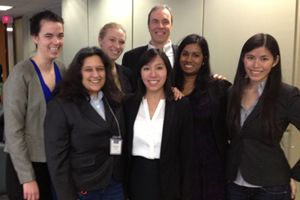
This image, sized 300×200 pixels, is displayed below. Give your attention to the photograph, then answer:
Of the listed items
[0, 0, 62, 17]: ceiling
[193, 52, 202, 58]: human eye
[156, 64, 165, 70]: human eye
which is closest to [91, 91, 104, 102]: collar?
[156, 64, 165, 70]: human eye

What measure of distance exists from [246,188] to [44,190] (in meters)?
1.16

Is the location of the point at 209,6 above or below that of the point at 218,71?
above

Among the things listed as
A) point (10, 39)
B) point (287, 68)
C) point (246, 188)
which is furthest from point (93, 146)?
point (10, 39)

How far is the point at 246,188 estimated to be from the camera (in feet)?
6.11

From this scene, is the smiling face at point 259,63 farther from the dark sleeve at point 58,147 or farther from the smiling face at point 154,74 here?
the dark sleeve at point 58,147

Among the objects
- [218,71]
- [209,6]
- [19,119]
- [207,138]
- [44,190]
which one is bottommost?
[44,190]

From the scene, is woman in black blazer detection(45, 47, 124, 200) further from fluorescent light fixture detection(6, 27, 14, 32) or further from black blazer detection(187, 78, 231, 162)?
fluorescent light fixture detection(6, 27, 14, 32)

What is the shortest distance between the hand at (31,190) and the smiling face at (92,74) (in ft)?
1.99

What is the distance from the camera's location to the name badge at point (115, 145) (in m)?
1.80

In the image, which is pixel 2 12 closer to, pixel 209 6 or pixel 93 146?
pixel 209 6

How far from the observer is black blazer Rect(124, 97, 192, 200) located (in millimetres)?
1855

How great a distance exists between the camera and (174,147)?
1878 millimetres

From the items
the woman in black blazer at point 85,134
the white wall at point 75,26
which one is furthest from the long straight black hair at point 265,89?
the white wall at point 75,26

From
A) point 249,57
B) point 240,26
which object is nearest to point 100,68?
point 249,57
